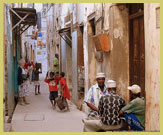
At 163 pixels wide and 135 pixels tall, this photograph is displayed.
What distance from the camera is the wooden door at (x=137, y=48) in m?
6.18

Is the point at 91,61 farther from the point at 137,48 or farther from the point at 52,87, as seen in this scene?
the point at 137,48

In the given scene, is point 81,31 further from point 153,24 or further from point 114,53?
point 153,24

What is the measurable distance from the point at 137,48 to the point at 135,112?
72.0 inches

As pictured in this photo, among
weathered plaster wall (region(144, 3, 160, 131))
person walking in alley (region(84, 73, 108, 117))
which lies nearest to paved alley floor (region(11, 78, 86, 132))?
person walking in alley (region(84, 73, 108, 117))

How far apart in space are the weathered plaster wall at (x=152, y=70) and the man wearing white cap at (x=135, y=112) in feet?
0.40

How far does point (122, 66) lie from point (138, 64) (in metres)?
0.51

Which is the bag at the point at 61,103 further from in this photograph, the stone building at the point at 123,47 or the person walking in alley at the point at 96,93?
the person walking in alley at the point at 96,93

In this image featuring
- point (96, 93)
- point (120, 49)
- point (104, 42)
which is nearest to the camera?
point (96, 93)

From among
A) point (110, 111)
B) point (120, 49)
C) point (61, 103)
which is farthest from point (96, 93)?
point (61, 103)

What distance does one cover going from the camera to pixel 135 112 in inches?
197

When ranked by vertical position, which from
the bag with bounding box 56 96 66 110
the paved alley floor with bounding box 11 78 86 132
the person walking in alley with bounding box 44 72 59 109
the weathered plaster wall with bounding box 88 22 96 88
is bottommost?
the paved alley floor with bounding box 11 78 86 132

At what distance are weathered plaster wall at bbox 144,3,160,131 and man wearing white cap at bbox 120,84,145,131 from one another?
0.40ft

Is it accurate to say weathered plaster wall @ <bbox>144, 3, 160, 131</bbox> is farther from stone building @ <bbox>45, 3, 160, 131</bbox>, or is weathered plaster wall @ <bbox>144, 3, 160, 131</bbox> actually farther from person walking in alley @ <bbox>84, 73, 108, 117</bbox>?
person walking in alley @ <bbox>84, 73, 108, 117</bbox>

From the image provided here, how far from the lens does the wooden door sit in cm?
618
